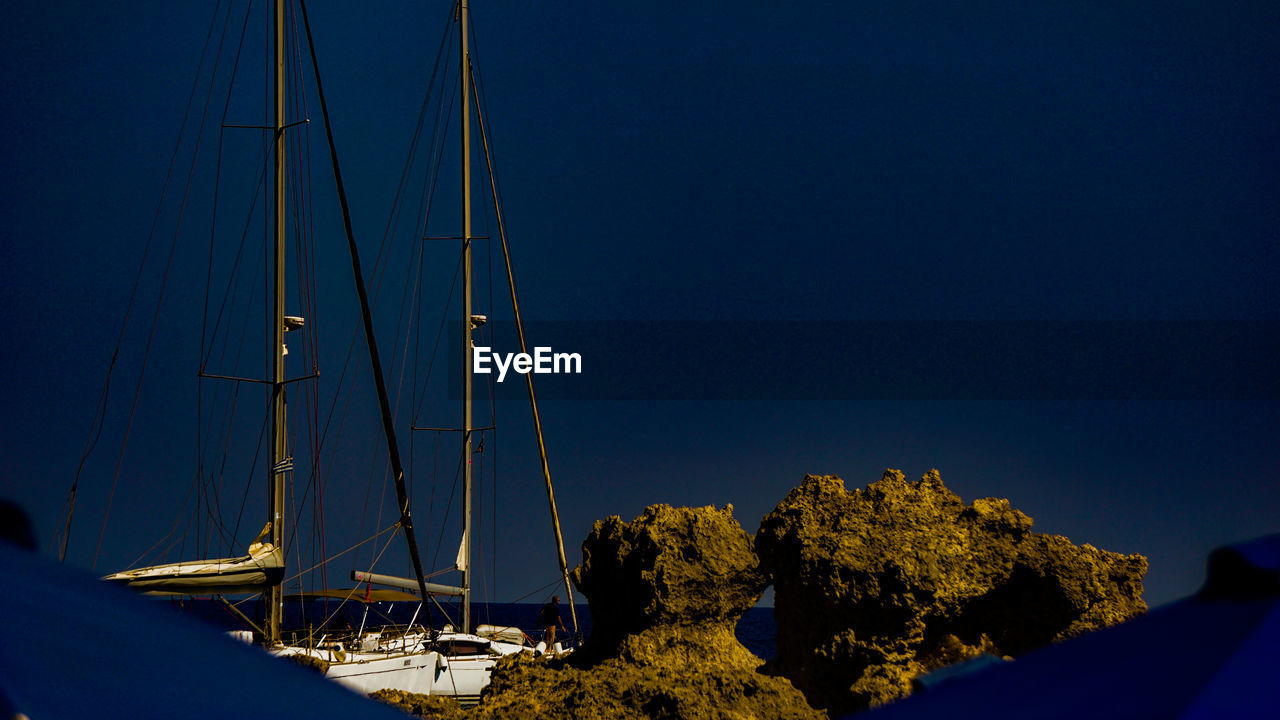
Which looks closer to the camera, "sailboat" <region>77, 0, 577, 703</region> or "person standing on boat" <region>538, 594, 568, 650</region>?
"sailboat" <region>77, 0, 577, 703</region>

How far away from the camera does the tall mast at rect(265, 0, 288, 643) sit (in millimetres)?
16062

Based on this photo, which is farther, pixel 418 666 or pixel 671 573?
pixel 418 666

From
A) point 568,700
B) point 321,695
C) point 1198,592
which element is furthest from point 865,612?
point 321,695

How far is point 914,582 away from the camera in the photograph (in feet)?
21.0

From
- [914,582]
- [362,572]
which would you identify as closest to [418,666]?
[362,572]

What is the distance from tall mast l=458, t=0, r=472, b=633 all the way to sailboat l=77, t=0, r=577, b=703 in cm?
3

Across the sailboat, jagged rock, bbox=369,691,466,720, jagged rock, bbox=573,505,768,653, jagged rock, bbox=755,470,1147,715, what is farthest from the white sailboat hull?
jagged rock, bbox=755,470,1147,715

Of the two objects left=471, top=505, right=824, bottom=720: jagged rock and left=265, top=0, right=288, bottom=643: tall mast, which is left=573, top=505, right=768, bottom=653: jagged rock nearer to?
left=471, top=505, right=824, bottom=720: jagged rock

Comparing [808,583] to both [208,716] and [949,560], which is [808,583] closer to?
[949,560]

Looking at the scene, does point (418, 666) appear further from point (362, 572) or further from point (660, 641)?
point (660, 641)

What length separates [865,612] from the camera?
6.55m

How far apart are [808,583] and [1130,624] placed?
14.2 feet

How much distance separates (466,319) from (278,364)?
23.1 feet

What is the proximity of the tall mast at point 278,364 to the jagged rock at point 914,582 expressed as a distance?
11502 mm
